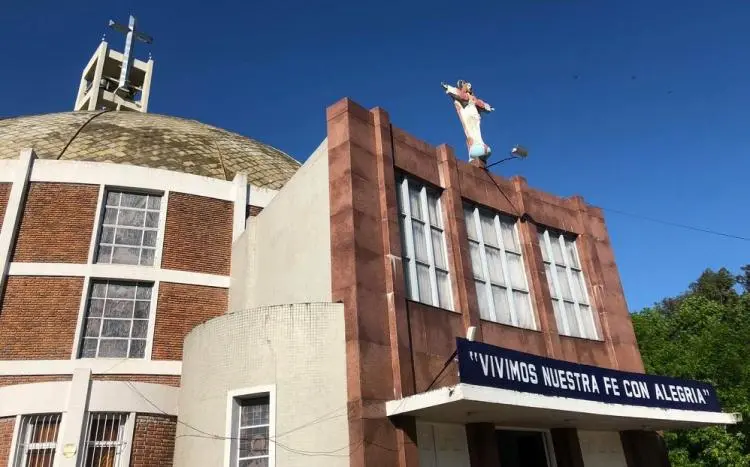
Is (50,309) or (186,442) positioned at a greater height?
(50,309)

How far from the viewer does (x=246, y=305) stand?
15.7m

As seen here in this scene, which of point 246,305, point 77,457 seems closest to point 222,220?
point 246,305

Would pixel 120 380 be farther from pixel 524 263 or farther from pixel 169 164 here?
pixel 524 263

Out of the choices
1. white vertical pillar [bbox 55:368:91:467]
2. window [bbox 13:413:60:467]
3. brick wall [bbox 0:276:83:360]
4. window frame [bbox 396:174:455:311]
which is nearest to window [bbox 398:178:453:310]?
window frame [bbox 396:174:455:311]

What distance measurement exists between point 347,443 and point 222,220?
9.53m

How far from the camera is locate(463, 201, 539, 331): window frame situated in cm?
1520

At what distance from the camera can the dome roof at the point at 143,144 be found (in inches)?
806

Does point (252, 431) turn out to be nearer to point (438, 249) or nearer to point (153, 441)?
point (153, 441)

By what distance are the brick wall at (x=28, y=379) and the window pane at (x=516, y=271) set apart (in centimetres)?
1135

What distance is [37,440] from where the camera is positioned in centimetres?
1366

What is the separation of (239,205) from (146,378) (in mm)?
5752

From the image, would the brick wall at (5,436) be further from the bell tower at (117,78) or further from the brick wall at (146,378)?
the bell tower at (117,78)

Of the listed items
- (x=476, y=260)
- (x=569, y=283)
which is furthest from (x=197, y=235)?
(x=569, y=283)

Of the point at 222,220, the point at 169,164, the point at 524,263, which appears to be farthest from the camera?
the point at 169,164
